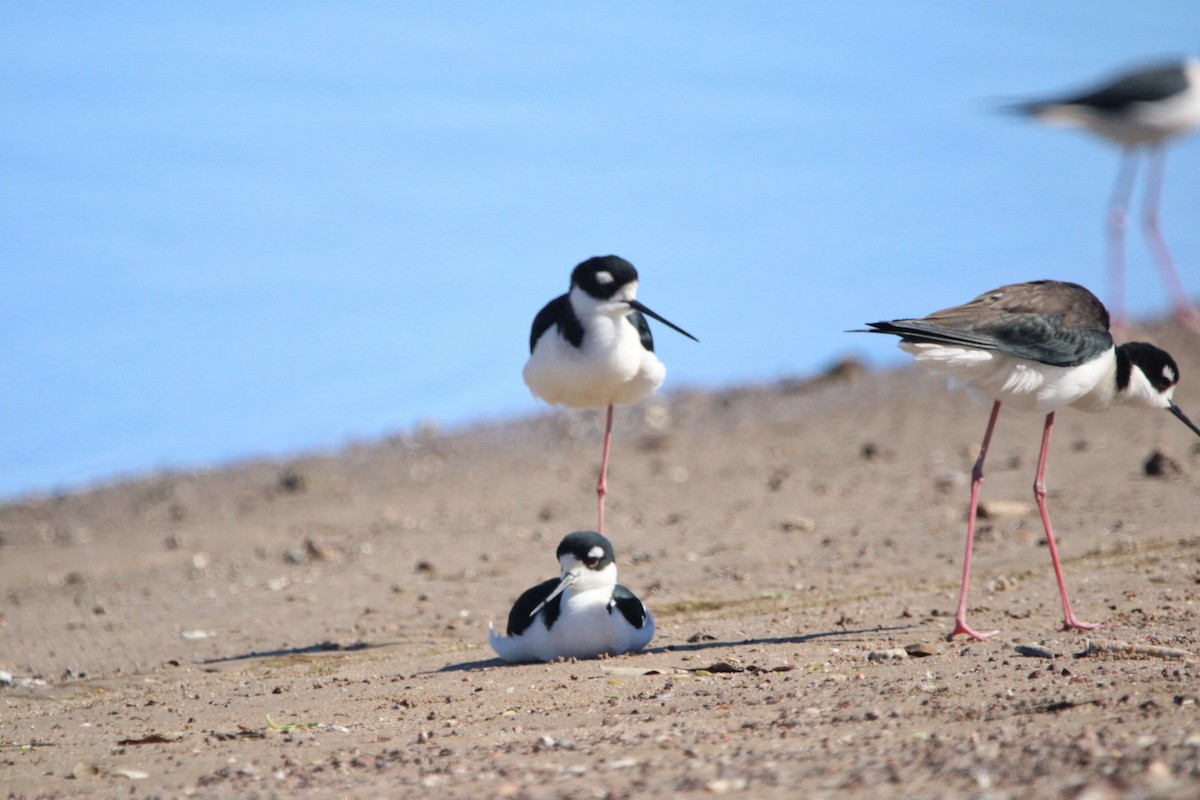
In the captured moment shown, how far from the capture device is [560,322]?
7.18 m

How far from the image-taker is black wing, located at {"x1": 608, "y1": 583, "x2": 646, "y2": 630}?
5.49m

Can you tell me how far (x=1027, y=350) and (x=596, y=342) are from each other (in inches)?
87.8

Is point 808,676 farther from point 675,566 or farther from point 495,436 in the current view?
point 495,436

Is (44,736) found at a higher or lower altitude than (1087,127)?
lower

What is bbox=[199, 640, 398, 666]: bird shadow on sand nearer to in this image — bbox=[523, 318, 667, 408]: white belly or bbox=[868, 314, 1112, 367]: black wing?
bbox=[523, 318, 667, 408]: white belly

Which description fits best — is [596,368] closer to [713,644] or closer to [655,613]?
[655,613]

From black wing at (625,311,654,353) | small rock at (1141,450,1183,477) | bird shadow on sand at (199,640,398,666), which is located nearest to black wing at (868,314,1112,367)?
black wing at (625,311,654,353)

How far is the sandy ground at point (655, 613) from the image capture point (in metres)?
3.73

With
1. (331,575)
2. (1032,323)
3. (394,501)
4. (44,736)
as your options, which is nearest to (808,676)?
(1032,323)

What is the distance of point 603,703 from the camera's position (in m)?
4.66

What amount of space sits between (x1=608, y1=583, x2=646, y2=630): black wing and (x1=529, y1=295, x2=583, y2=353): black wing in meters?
1.84

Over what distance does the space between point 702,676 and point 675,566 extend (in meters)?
2.58

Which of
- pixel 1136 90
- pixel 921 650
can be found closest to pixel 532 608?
pixel 921 650

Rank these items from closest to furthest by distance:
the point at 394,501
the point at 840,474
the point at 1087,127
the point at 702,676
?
1. the point at 702,676
2. the point at 840,474
3. the point at 394,501
4. the point at 1087,127
